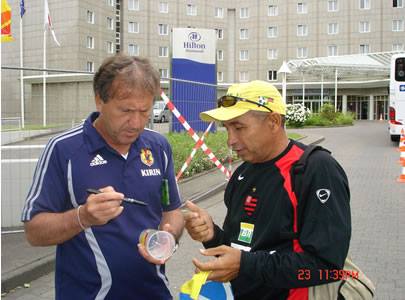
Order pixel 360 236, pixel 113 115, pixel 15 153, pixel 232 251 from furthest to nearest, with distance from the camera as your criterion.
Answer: pixel 360 236, pixel 15 153, pixel 113 115, pixel 232 251

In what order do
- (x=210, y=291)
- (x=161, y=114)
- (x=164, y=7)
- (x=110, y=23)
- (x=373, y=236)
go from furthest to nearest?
(x=164, y=7) < (x=110, y=23) < (x=161, y=114) < (x=373, y=236) < (x=210, y=291)

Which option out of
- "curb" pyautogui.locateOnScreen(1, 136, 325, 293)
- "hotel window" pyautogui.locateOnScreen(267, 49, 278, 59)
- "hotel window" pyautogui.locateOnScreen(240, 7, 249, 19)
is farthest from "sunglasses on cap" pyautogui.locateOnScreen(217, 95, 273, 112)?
"hotel window" pyautogui.locateOnScreen(240, 7, 249, 19)

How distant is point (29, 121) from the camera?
6625 mm

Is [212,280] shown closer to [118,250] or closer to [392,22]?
[118,250]

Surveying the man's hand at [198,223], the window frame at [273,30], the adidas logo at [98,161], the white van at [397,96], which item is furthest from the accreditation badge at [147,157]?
the window frame at [273,30]

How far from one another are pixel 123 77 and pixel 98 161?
0.42m

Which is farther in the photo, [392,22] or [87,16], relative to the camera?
[392,22]

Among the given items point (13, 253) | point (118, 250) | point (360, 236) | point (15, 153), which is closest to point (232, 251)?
point (118, 250)

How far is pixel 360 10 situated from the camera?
62531 mm

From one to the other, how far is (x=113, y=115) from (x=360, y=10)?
6554 centimetres

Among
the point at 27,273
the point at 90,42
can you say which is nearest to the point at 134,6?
the point at 90,42

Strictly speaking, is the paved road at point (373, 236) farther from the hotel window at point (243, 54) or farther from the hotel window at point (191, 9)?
the hotel window at point (191, 9)

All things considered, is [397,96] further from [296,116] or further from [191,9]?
[191,9]

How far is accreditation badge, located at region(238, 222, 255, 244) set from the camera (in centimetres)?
225
